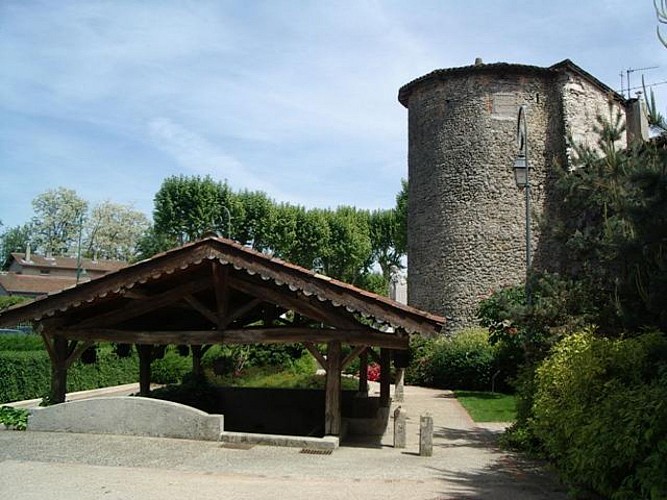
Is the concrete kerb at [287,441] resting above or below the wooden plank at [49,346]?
below

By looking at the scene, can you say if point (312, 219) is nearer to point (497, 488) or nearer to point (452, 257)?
point (452, 257)

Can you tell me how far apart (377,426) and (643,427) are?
6.86 metres

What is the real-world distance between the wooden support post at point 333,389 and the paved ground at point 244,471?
41 cm

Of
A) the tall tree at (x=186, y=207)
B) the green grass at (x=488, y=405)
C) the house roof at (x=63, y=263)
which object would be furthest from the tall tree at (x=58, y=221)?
the green grass at (x=488, y=405)

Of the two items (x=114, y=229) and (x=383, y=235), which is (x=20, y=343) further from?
(x=114, y=229)

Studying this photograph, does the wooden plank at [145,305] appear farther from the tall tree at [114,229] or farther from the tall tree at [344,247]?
the tall tree at [114,229]

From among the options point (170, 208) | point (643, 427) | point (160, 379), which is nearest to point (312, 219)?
point (170, 208)

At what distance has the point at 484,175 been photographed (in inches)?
1107

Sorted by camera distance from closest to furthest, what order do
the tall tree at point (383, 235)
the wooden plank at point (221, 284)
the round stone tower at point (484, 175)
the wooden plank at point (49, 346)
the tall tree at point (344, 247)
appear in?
1. the wooden plank at point (221, 284)
2. the wooden plank at point (49, 346)
3. the round stone tower at point (484, 175)
4. the tall tree at point (344, 247)
5. the tall tree at point (383, 235)

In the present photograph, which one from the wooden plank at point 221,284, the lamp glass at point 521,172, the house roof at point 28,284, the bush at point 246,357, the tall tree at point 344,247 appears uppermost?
the tall tree at point 344,247

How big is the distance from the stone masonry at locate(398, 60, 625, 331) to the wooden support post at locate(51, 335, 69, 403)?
63.5 feet

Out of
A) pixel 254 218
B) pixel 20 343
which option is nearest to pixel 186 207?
pixel 254 218

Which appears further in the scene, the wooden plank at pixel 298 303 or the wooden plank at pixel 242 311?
the wooden plank at pixel 242 311

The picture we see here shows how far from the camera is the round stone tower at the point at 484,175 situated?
91.7 feet
